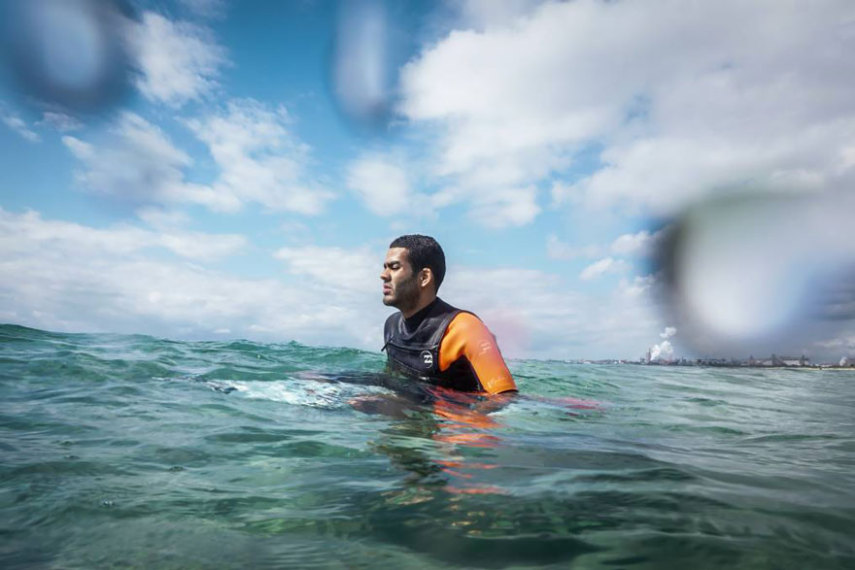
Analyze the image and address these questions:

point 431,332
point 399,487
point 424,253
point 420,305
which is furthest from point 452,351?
point 399,487

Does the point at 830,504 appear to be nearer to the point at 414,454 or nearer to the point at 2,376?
the point at 414,454

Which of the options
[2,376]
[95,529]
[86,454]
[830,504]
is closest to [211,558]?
[95,529]

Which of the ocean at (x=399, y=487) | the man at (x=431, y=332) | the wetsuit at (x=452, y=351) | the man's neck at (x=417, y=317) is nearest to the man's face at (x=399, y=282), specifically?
the man at (x=431, y=332)

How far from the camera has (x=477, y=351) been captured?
216 inches

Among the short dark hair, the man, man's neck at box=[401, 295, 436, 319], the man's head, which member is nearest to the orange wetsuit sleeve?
the man

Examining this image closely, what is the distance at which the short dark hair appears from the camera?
20.4 ft

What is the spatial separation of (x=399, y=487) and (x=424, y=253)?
409 cm

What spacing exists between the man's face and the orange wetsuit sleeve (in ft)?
2.32

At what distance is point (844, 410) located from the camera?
706 centimetres

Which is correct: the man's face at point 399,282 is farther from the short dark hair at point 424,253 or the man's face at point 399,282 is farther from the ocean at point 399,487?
the ocean at point 399,487

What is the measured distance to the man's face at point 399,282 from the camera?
6125 mm

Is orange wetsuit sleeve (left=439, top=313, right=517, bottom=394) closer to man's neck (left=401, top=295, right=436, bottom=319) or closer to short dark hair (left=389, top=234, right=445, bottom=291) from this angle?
man's neck (left=401, top=295, right=436, bottom=319)

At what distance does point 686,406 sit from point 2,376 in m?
9.08

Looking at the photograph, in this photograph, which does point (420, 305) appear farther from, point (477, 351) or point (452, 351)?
point (477, 351)
